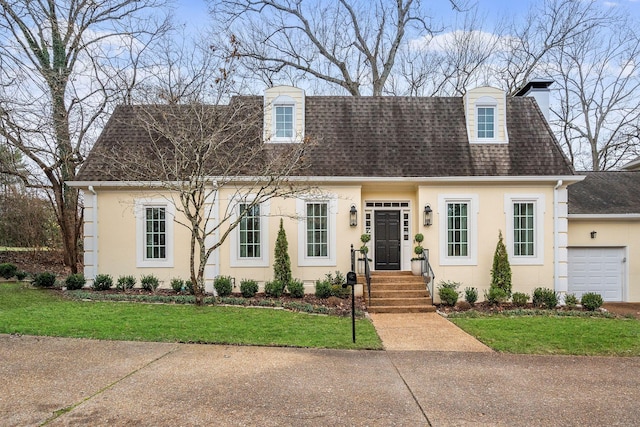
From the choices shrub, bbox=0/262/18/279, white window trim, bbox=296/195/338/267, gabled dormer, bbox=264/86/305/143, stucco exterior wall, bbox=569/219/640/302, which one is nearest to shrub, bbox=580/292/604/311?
stucco exterior wall, bbox=569/219/640/302

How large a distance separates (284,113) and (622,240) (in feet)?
36.7

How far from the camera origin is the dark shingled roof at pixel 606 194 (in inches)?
552

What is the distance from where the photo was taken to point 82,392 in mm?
4891

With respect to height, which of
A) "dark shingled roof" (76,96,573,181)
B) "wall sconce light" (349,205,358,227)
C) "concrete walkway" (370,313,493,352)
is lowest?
"concrete walkway" (370,313,493,352)

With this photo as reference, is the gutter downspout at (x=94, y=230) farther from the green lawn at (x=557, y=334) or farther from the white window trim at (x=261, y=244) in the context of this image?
the green lawn at (x=557, y=334)

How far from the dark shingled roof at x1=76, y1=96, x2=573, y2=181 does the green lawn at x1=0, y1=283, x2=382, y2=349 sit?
160 inches

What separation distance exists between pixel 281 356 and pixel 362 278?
20.1ft

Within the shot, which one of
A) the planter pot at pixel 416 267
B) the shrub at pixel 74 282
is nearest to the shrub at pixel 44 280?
the shrub at pixel 74 282

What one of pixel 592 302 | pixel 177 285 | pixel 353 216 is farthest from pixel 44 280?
pixel 592 302

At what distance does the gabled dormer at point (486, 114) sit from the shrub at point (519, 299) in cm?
463

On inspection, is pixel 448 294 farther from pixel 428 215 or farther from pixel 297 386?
pixel 297 386

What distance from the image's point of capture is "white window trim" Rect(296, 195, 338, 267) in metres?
12.6

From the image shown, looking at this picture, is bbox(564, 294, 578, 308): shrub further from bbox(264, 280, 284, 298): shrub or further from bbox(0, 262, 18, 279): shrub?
bbox(0, 262, 18, 279): shrub

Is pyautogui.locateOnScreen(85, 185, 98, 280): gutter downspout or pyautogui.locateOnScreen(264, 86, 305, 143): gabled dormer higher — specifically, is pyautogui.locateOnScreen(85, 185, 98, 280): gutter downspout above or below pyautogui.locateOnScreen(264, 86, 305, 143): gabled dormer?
below
